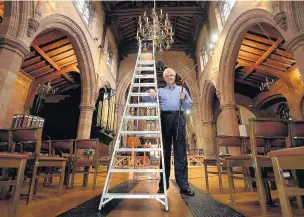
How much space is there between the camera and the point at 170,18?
35.7 ft

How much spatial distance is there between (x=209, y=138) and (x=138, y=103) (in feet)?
29.5

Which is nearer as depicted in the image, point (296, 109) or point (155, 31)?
point (155, 31)

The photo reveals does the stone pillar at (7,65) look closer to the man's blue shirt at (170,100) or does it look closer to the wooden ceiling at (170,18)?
the man's blue shirt at (170,100)

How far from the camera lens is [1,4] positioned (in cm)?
540

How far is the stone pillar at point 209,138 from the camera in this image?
10086 mm

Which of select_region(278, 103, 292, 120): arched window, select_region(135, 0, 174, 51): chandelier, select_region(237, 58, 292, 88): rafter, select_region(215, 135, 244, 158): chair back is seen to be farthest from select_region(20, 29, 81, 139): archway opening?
select_region(278, 103, 292, 120): arched window

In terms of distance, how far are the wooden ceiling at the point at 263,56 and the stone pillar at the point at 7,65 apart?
7.52 m

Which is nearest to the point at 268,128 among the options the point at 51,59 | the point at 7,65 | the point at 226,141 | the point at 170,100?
the point at 170,100

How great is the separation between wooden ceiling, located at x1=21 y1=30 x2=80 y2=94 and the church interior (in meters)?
0.05

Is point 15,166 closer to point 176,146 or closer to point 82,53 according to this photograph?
point 176,146

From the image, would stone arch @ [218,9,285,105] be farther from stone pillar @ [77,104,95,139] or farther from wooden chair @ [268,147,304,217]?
stone pillar @ [77,104,95,139]

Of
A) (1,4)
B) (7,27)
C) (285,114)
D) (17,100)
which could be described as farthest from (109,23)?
(285,114)

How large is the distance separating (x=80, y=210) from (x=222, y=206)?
1443 millimetres

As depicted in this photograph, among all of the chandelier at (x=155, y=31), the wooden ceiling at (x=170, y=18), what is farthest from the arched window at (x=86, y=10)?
the chandelier at (x=155, y=31)
